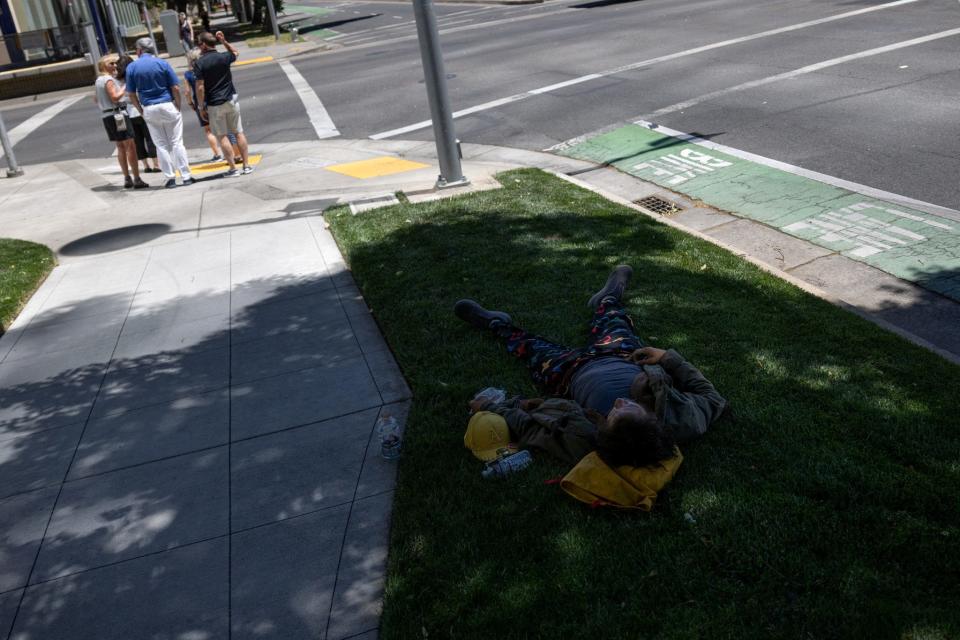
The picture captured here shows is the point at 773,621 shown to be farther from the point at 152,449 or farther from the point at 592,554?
the point at 152,449

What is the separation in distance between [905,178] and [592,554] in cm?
753

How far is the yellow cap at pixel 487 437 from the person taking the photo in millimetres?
4871

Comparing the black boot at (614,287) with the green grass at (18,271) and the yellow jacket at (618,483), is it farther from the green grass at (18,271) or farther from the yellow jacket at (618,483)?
the green grass at (18,271)

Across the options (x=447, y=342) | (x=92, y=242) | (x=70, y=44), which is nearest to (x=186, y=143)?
(x=92, y=242)

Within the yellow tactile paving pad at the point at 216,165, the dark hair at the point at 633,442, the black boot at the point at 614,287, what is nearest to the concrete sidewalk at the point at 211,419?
the dark hair at the point at 633,442

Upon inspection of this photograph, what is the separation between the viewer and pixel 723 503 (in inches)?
166

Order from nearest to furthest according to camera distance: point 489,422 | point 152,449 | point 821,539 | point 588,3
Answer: point 821,539
point 489,422
point 152,449
point 588,3

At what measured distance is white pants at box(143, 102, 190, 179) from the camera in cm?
1231

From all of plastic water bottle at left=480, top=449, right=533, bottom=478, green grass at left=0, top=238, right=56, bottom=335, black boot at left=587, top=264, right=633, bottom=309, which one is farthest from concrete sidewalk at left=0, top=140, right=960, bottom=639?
black boot at left=587, top=264, right=633, bottom=309

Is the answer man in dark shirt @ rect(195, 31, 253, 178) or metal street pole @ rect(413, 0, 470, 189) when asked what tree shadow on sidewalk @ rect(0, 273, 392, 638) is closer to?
metal street pole @ rect(413, 0, 470, 189)

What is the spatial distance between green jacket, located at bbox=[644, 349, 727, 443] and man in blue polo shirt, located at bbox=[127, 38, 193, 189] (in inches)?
382

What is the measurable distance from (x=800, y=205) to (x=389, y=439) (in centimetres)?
603

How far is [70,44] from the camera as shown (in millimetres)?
28406

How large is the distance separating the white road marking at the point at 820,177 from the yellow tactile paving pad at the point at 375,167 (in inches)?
87.6
